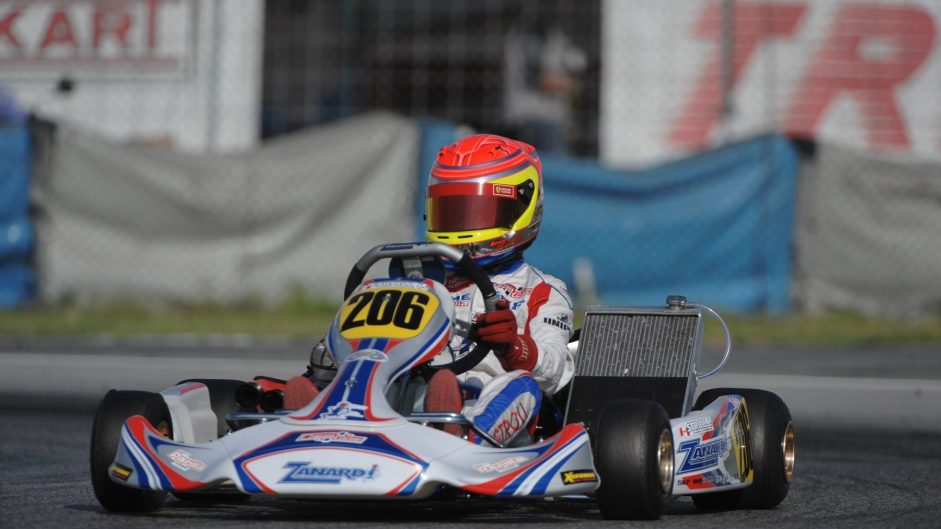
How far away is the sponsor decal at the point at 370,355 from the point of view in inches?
175

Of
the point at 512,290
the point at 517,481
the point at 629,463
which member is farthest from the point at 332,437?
the point at 512,290

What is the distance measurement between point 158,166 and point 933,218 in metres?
5.82

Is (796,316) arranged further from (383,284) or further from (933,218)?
(383,284)

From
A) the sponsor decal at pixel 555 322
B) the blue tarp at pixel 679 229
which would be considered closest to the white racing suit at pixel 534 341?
the sponsor decal at pixel 555 322

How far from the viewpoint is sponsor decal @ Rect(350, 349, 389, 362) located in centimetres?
443

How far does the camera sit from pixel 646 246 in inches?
466

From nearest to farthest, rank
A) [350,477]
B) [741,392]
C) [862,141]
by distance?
[350,477]
[741,392]
[862,141]

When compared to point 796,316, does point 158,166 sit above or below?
above

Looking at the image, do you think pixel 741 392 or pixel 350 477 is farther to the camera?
pixel 741 392

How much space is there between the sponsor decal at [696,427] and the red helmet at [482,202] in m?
0.83

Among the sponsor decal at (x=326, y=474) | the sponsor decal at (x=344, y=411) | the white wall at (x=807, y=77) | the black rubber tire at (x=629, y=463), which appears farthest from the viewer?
the white wall at (x=807, y=77)

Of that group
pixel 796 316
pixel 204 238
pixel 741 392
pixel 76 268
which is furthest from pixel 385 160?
pixel 741 392

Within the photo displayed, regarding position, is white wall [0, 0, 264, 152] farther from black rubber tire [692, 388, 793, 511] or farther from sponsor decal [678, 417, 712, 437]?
sponsor decal [678, 417, 712, 437]

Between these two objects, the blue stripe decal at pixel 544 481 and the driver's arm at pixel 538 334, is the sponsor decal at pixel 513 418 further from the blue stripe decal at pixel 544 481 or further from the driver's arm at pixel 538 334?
the blue stripe decal at pixel 544 481
